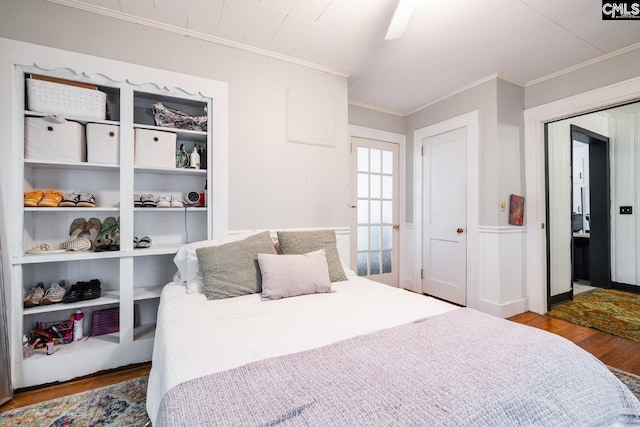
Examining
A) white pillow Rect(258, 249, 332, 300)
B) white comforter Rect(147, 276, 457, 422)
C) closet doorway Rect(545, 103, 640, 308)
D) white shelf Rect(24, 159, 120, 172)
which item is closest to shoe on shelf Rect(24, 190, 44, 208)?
white shelf Rect(24, 159, 120, 172)

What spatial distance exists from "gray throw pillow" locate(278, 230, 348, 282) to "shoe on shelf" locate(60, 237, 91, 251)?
1.31 meters

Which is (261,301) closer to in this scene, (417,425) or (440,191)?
(417,425)

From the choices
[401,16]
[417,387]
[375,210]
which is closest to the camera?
[417,387]

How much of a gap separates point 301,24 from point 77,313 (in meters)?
2.63

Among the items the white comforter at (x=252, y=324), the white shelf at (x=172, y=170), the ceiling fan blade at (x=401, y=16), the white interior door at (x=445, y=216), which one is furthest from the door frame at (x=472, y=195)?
the white shelf at (x=172, y=170)

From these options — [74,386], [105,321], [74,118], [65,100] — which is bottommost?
[74,386]

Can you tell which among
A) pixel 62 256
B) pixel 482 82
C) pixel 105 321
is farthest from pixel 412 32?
pixel 105 321

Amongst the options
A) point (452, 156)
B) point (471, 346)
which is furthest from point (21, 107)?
point (452, 156)

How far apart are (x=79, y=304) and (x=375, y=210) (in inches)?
120

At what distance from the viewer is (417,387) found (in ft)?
2.66

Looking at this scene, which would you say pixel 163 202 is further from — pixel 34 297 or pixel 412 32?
pixel 412 32

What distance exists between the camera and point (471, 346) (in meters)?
1.05

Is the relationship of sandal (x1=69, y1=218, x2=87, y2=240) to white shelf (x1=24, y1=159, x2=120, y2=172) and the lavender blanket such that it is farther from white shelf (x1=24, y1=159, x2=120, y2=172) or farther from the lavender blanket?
the lavender blanket

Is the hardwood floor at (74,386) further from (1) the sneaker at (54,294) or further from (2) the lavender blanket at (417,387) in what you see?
(2) the lavender blanket at (417,387)
